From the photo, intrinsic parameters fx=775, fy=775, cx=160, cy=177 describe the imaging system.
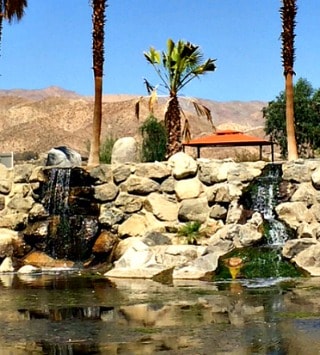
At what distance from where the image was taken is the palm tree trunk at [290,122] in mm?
22578

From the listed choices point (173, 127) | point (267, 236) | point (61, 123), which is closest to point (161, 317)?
point (267, 236)

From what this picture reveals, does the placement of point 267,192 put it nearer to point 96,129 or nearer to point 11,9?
point 96,129

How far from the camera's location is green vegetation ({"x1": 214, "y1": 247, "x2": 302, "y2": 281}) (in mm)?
16469

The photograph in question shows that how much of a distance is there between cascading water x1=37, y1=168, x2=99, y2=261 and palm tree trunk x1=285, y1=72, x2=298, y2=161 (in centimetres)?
591

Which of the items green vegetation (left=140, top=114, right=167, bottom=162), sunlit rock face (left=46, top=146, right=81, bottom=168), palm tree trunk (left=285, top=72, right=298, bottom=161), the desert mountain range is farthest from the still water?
the desert mountain range

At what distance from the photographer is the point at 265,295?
13391 mm

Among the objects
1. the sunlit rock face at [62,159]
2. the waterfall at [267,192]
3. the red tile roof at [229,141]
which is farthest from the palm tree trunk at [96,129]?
the waterfall at [267,192]

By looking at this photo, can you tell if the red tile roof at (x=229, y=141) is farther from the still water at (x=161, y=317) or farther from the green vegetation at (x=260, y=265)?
the still water at (x=161, y=317)

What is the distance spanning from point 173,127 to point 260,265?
10.5 meters

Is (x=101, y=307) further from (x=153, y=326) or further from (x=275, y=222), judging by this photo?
(x=275, y=222)

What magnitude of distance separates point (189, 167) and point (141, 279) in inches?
219

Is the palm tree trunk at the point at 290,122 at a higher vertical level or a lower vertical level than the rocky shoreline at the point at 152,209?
higher

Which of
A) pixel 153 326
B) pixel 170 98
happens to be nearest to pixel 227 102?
pixel 170 98

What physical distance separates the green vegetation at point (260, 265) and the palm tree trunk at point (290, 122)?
5694 millimetres
